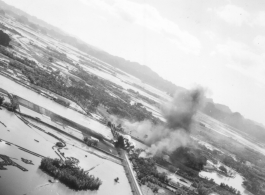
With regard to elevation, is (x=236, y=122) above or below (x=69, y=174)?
above

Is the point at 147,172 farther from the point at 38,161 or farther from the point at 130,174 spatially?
the point at 38,161

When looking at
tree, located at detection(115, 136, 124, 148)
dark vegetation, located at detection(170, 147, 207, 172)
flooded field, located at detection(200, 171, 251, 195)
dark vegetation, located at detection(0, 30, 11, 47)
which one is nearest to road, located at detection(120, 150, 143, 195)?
tree, located at detection(115, 136, 124, 148)

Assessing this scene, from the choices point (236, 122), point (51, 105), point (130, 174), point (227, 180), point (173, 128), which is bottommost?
point (130, 174)

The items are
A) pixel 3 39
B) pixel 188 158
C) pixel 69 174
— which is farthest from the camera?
pixel 3 39

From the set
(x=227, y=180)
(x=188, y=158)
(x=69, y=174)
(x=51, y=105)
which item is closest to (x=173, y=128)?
(x=188, y=158)

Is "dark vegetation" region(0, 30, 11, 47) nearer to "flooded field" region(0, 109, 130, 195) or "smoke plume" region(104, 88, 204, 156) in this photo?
"smoke plume" region(104, 88, 204, 156)

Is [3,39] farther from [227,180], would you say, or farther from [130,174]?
[227,180]

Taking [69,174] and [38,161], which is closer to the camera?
[69,174]

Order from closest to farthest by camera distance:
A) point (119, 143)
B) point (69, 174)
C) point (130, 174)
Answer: point (69, 174), point (130, 174), point (119, 143)

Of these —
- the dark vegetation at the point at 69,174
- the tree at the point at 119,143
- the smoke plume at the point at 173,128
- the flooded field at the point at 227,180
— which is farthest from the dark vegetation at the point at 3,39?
the flooded field at the point at 227,180
